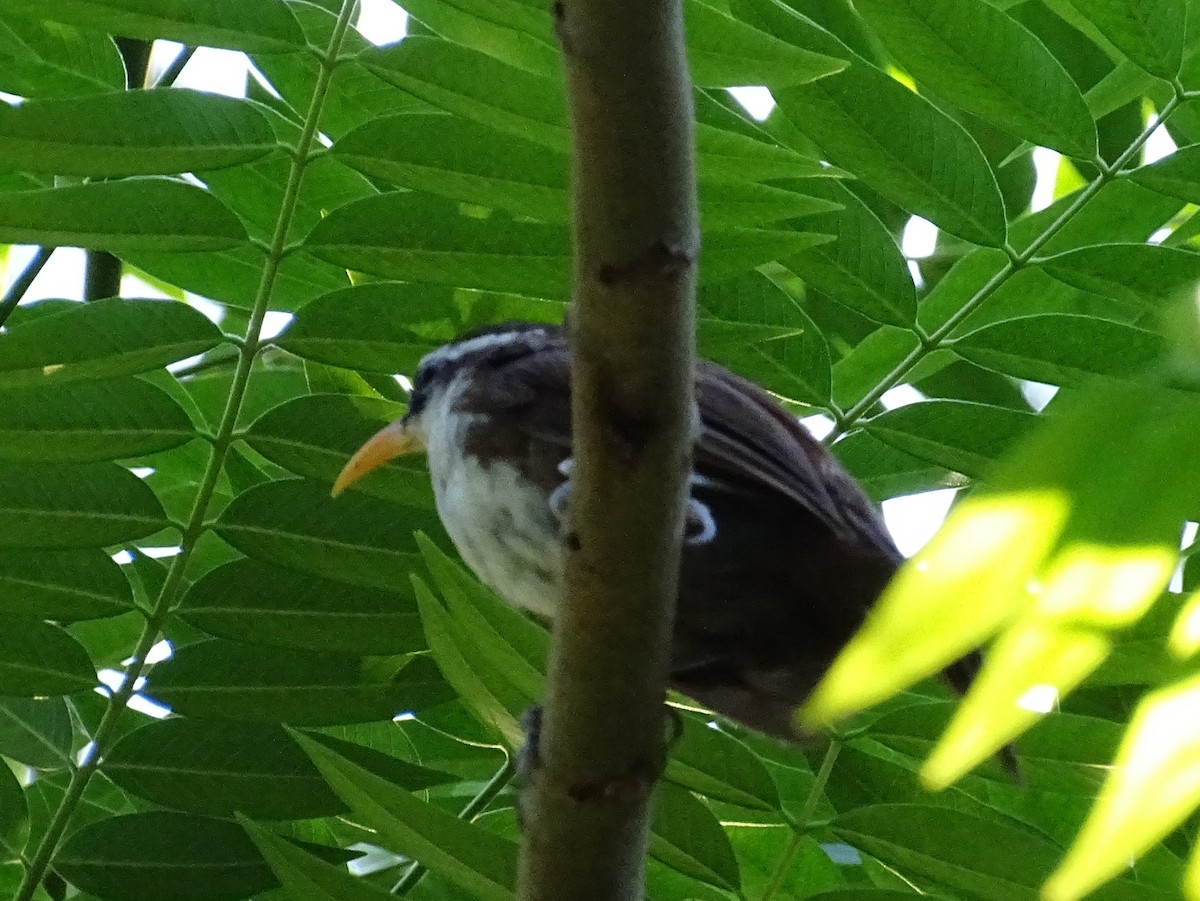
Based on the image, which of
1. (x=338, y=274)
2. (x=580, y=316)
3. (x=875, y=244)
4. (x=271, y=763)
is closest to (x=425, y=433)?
(x=338, y=274)

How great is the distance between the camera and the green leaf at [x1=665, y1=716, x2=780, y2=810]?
212cm

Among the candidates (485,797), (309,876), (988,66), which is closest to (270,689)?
(485,797)

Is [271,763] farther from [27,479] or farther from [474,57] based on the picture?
[474,57]

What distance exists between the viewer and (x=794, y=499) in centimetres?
226

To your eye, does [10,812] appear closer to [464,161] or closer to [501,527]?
[501,527]

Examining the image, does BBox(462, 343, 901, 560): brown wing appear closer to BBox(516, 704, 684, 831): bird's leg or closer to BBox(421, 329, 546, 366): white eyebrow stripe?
BBox(421, 329, 546, 366): white eyebrow stripe

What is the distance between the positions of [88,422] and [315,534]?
1.20 ft

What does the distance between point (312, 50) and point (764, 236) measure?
706mm

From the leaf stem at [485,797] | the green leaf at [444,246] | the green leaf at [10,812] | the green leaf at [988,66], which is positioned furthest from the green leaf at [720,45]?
the green leaf at [10,812]

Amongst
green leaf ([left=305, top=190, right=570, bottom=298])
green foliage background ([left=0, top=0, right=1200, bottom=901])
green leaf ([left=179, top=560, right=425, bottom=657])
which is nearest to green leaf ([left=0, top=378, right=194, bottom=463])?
green foliage background ([left=0, top=0, right=1200, bottom=901])

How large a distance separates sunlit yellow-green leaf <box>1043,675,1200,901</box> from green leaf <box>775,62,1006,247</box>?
5.81ft

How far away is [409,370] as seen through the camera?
239cm

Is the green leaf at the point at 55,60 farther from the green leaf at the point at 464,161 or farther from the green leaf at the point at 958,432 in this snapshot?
the green leaf at the point at 958,432

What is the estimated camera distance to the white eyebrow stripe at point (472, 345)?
8.00 feet
